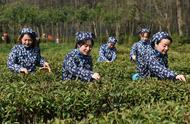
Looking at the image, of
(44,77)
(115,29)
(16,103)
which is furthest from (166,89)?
(115,29)

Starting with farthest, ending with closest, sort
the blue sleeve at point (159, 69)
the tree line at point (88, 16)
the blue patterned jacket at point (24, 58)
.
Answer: the tree line at point (88, 16)
the blue patterned jacket at point (24, 58)
the blue sleeve at point (159, 69)

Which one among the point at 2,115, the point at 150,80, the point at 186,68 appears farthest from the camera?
the point at 186,68

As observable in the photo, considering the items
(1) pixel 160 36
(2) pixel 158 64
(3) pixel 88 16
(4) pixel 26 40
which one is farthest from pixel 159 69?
(3) pixel 88 16

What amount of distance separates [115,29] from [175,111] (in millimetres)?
43633

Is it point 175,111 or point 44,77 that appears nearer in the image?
point 175,111

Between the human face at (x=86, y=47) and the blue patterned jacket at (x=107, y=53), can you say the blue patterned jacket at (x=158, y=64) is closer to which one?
the human face at (x=86, y=47)

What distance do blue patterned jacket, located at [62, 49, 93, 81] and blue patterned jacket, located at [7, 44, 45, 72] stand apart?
1.71 metres

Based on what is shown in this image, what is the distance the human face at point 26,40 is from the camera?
30.1 feet

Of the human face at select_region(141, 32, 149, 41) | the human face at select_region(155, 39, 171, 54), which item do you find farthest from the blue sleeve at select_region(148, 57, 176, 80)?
the human face at select_region(141, 32, 149, 41)

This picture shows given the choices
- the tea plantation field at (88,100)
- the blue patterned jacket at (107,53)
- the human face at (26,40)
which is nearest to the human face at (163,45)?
the tea plantation field at (88,100)

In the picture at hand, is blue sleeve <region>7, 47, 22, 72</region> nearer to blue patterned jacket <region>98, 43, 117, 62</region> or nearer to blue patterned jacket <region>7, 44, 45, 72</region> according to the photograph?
blue patterned jacket <region>7, 44, 45, 72</region>

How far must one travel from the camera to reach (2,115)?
5.70 m

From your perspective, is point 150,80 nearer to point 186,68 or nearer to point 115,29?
point 186,68

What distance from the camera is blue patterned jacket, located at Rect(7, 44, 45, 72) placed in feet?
31.0
